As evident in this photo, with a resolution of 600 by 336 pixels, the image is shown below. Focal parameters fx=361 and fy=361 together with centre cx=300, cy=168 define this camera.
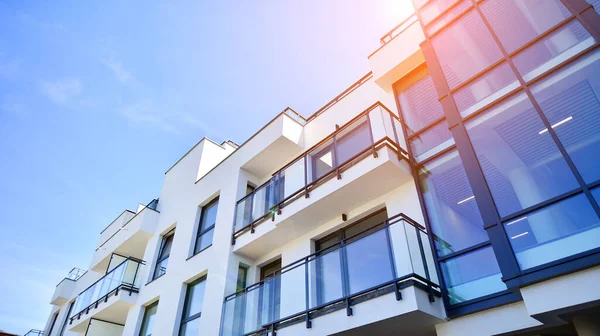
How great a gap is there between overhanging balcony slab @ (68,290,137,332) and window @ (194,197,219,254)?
9.97 ft

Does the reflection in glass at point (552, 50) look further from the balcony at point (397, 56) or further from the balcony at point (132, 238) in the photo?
the balcony at point (132, 238)

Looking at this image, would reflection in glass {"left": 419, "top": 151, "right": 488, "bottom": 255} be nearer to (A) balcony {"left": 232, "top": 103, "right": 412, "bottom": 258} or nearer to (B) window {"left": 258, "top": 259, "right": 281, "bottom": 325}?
(A) balcony {"left": 232, "top": 103, "right": 412, "bottom": 258}

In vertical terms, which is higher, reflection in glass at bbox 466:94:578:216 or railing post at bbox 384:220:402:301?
reflection in glass at bbox 466:94:578:216

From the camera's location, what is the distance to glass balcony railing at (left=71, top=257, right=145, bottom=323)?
12.2m

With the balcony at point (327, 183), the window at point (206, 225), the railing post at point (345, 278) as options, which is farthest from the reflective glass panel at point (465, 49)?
the window at point (206, 225)

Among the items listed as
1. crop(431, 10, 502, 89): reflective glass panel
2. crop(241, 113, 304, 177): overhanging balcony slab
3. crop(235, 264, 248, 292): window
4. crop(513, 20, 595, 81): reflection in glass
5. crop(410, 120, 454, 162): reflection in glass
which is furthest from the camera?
crop(241, 113, 304, 177): overhanging balcony slab

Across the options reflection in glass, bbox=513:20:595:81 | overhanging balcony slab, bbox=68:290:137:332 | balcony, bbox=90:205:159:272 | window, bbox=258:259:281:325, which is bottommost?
window, bbox=258:259:281:325

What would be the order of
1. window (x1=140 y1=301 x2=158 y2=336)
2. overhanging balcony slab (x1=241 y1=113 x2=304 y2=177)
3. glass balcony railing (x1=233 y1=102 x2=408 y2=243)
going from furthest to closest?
window (x1=140 y1=301 x2=158 y2=336) < overhanging balcony slab (x1=241 y1=113 x2=304 y2=177) < glass balcony railing (x1=233 y1=102 x2=408 y2=243)

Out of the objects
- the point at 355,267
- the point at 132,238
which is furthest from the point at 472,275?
the point at 132,238

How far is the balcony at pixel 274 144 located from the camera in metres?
10.4

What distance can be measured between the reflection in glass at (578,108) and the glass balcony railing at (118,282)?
1238 cm

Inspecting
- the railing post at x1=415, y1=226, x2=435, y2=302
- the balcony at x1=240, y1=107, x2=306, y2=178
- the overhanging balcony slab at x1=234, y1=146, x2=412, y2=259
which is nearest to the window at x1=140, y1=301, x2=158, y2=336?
the overhanging balcony slab at x1=234, y1=146, x2=412, y2=259

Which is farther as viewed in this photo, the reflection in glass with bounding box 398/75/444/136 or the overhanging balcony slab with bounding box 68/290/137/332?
the overhanging balcony slab with bounding box 68/290/137/332

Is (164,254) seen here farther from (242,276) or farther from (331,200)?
(331,200)
